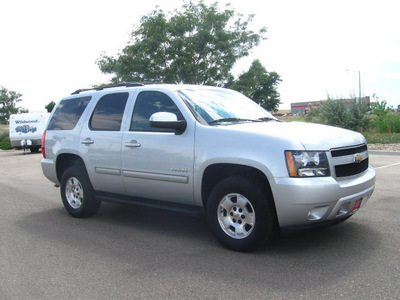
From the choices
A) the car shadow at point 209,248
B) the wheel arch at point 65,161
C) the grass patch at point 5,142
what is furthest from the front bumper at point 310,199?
the grass patch at point 5,142

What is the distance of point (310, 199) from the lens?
4.02 meters

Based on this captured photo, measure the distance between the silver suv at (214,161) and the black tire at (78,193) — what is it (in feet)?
0.05

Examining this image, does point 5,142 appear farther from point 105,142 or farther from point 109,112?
point 105,142

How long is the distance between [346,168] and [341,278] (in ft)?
3.90

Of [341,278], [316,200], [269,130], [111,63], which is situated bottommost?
[341,278]

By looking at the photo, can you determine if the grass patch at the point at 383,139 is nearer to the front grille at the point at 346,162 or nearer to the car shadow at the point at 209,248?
the car shadow at the point at 209,248

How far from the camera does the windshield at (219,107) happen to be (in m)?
5.05

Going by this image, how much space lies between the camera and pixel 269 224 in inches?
168

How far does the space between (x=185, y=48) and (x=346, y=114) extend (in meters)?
10.0

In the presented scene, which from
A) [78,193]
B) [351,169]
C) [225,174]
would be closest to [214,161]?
[225,174]

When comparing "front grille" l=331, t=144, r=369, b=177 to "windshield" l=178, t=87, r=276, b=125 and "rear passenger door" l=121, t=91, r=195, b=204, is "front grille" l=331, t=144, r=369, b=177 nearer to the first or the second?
"windshield" l=178, t=87, r=276, b=125

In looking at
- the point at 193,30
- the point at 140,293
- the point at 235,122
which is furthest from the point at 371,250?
the point at 193,30

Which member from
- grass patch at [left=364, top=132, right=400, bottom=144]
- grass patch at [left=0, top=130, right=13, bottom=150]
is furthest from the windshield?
grass patch at [left=0, top=130, right=13, bottom=150]

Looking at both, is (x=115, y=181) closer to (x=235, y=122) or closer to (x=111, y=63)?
(x=235, y=122)
